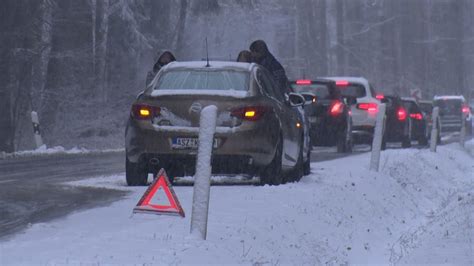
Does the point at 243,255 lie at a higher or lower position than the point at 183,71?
lower

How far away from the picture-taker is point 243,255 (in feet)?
26.8

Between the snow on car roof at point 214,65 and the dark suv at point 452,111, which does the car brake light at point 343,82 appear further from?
the dark suv at point 452,111

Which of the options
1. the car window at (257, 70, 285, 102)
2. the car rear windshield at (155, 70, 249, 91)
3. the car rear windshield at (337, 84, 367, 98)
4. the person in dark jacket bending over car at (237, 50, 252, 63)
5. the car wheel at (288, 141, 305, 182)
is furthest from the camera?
the car rear windshield at (337, 84, 367, 98)

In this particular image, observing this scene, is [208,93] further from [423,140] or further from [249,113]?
[423,140]

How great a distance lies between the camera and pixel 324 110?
24328 millimetres

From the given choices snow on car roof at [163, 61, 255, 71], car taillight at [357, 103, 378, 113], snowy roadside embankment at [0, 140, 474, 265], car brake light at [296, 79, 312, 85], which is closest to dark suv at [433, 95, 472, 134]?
car taillight at [357, 103, 378, 113]

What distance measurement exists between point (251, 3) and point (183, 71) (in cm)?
3950

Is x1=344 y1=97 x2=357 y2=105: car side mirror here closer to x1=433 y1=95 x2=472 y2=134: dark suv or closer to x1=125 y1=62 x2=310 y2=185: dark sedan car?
x1=125 y1=62 x2=310 y2=185: dark sedan car

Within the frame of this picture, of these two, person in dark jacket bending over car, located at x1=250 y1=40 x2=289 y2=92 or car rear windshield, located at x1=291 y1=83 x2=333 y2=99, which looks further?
car rear windshield, located at x1=291 y1=83 x2=333 y2=99

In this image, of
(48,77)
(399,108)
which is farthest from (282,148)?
(48,77)

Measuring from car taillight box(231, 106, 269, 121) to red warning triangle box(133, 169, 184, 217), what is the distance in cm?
301

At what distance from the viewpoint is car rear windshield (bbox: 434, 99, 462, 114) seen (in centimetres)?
5181

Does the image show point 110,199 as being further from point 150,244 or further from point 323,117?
point 323,117

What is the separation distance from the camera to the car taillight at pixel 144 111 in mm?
12414
